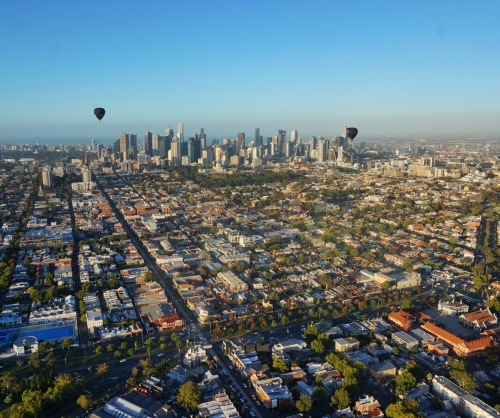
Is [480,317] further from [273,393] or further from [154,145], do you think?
[154,145]

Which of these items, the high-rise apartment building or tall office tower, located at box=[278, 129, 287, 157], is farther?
tall office tower, located at box=[278, 129, 287, 157]

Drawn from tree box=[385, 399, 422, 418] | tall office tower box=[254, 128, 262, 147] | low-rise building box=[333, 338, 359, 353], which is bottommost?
low-rise building box=[333, 338, 359, 353]

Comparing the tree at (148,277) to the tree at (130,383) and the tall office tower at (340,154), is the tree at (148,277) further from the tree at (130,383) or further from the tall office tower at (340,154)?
the tall office tower at (340,154)

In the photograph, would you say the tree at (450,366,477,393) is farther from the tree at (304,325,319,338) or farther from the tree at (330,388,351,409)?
the tree at (304,325,319,338)

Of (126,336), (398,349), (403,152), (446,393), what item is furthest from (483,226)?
(403,152)

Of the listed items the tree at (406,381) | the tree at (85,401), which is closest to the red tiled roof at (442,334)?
the tree at (406,381)

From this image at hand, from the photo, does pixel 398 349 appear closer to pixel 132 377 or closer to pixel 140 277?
pixel 132 377

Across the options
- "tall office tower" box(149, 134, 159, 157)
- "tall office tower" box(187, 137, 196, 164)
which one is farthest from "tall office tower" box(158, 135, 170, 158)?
"tall office tower" box(187, 137, 196, 164)
